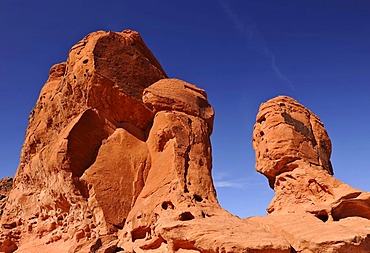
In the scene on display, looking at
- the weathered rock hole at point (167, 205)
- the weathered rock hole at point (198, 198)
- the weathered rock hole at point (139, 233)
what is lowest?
the weathered rock hole at point (139, 233)

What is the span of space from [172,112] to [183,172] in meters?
3.05

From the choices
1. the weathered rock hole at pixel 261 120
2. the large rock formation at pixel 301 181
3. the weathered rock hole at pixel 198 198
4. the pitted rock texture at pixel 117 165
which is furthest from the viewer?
the weathered rock hole at pixel 261 120

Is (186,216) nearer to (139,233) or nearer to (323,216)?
(139,233)

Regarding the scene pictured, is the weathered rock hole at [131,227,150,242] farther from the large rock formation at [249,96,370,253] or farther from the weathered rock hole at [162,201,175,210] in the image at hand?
the large rock formation at [249,96,370,253]

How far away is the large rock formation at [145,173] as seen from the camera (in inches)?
479

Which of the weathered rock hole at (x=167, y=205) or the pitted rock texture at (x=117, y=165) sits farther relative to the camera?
the weathered rock hole at (x=167, y=205)

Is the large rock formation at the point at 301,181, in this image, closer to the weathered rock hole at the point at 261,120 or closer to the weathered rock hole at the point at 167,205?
the weathered rock hole at the point at 261,120

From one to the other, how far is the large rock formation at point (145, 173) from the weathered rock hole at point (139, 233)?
4cm

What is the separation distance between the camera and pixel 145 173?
16000 millimetres

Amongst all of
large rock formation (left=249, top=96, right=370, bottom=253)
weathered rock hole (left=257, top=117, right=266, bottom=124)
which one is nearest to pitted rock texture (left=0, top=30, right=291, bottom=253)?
large rock formation (left=249, top=96, right=370, bottom=253)

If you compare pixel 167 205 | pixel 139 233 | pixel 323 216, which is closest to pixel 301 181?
pixel 323 216

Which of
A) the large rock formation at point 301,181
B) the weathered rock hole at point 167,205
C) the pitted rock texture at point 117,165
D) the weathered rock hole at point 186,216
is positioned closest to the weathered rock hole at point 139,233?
the pitted rock texture at point 117,165

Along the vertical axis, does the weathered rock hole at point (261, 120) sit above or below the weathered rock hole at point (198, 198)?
above

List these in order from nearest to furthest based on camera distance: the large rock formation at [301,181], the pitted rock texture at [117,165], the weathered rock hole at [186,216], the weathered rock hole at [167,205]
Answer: the weathered rock hole at [186,216]
the large rock formation at [301,181]
the pitted rock texture at [117,165]
the weathered rock hole at [167,205]
